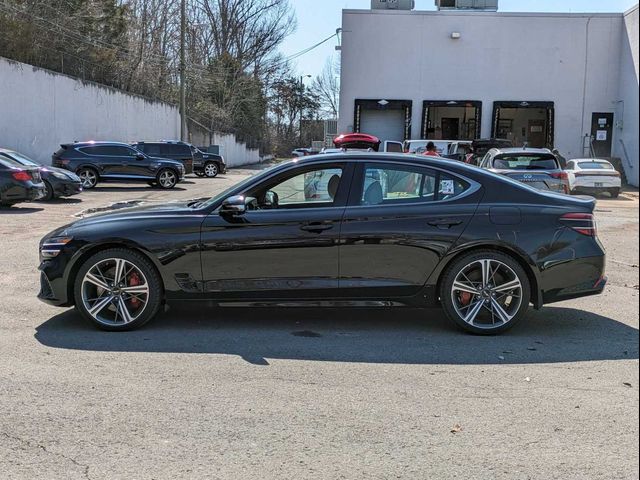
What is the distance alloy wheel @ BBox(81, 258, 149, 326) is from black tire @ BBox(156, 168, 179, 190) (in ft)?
61.0

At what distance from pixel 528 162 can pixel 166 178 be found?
14.4 meters

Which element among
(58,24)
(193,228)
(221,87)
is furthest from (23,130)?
(221,87)

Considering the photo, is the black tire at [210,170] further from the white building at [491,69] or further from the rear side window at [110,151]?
the rear side window at [110,151]

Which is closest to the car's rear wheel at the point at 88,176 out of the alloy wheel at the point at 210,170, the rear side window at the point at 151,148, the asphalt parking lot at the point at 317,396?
the rear side window at the point at 151,148

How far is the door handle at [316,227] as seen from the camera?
562 cm

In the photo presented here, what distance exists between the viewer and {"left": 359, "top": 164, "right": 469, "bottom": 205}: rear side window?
5.77m

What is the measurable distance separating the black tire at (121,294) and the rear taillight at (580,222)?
3.68 m

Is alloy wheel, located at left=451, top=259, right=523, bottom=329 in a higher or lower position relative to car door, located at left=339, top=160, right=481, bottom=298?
lower

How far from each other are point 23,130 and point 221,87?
3062 cm

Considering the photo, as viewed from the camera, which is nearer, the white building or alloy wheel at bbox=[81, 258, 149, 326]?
alloy wheel at bbox=[81, 258, 149, 326]

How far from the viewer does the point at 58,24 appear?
28781 mm

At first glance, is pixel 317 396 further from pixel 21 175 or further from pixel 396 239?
pixel 21 175

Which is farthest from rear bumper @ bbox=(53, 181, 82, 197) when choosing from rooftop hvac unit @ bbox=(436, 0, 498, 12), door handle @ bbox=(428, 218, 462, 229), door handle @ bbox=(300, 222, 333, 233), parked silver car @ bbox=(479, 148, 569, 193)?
rooftop hvac unit @ bbox=(436, 0, 498, 12)

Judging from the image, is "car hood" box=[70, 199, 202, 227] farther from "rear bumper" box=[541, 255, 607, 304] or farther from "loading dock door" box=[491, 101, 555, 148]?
"loading dock door" box=[491, 101, 555, 148]
